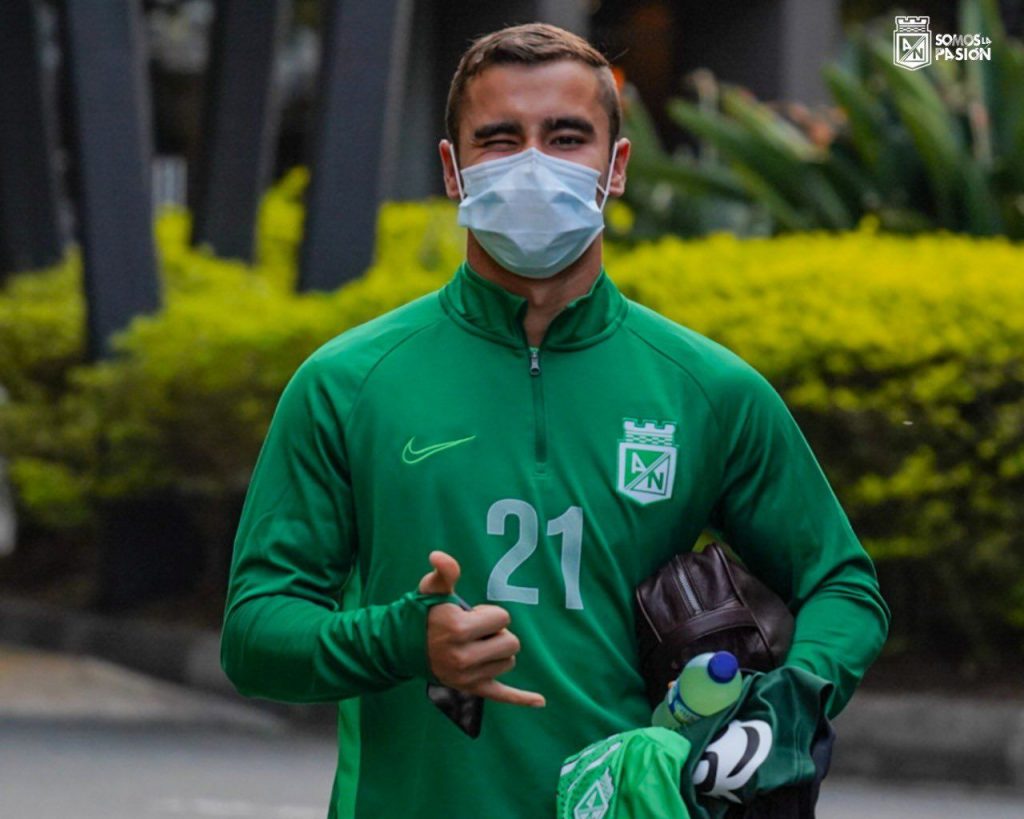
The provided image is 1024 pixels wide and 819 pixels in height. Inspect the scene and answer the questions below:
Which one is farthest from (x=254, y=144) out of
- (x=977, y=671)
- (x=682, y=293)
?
(x=977, y=671)

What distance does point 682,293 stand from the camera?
343 inches

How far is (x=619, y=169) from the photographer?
10.1ft

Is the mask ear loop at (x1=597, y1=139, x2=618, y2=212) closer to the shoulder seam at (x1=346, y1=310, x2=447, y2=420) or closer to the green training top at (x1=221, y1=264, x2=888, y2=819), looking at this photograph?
the green training top at (x1=221, y1=264, x2=888, y2=819)

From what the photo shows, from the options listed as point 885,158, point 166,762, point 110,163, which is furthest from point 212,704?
point 885,158

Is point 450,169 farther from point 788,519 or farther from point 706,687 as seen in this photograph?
point 706,687

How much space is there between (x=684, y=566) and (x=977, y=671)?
6.08 m

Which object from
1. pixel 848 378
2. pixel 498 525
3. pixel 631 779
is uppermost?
pixel 498 525

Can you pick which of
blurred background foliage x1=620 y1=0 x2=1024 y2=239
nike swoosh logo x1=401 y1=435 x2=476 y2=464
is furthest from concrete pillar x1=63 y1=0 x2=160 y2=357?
nike swoosh logo x1=401 y1=435 x2=476 y2=464

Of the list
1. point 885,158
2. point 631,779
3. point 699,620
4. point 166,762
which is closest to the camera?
point 631,779

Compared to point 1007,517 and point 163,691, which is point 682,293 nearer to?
point 1007,517

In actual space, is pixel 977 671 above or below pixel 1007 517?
below

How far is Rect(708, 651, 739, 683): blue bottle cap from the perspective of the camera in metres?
2.70

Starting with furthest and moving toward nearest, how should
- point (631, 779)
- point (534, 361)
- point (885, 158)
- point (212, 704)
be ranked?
1. point (885, 158)
2. point (212, 704)
3. point (534, 361)
4. point (631, 779)

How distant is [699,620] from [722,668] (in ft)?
0.35
